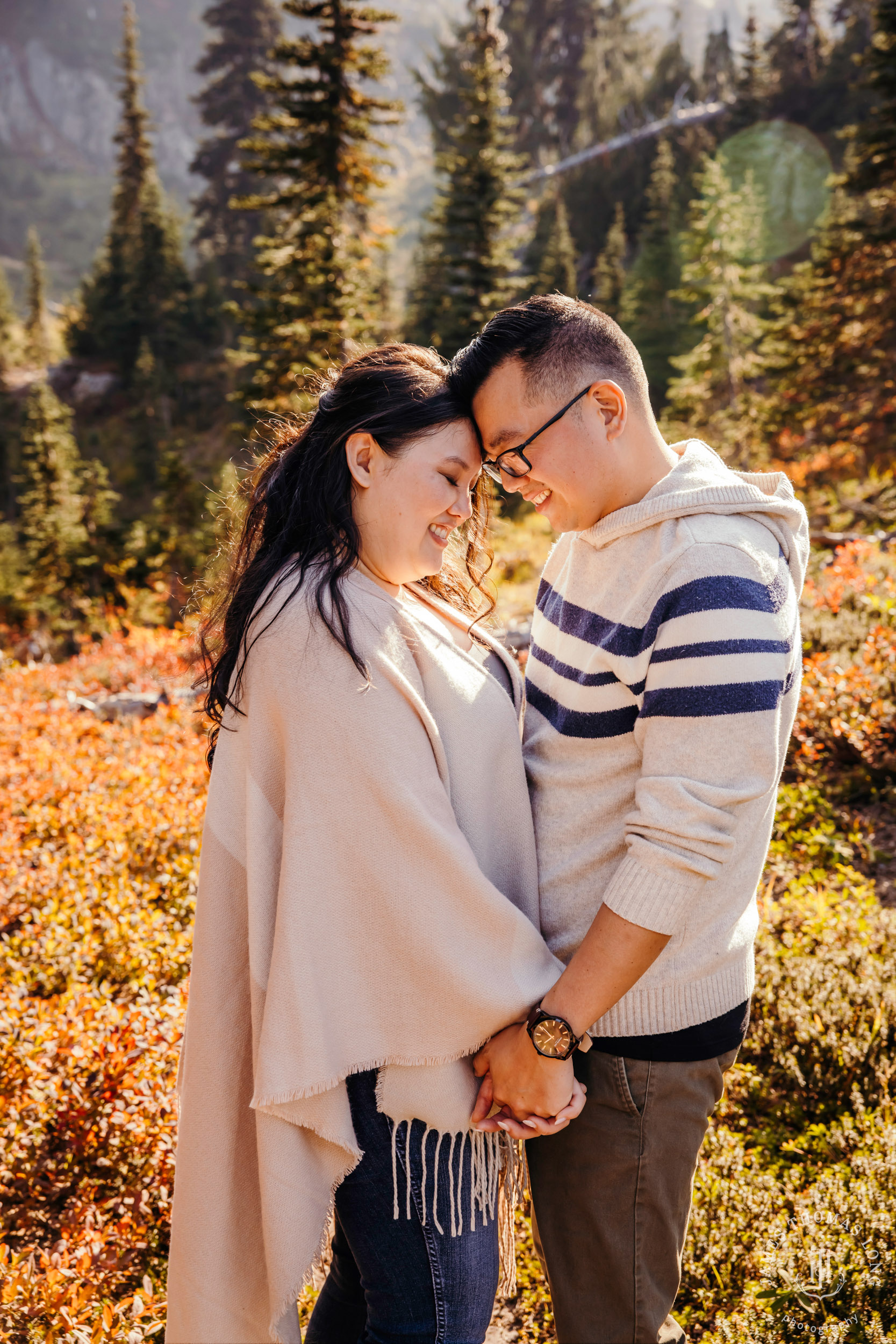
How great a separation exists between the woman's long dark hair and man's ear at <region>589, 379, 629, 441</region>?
1.19 ft

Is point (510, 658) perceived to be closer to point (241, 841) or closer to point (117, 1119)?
point (241, 841)

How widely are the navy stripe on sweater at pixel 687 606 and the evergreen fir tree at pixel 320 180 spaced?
12581 mm

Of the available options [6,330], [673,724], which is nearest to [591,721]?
[673,724]

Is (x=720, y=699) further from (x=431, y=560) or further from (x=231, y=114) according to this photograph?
(x=231, y=114)

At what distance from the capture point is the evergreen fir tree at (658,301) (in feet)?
90.5

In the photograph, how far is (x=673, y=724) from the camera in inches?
65.9

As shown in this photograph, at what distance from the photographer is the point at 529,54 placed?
5069 cm

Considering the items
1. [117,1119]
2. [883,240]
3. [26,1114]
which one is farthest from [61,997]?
[883,240]

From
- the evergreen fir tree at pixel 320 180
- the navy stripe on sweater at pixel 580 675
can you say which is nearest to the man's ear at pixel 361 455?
the navy stripe on sweater at pixel 580 675

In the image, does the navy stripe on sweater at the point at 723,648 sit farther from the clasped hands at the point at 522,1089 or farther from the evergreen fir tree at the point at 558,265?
the evergreen fir tree at the point at 558,265

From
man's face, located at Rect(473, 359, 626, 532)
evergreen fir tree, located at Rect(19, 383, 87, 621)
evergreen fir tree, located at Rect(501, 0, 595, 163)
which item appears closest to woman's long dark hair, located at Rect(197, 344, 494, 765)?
man's face, located at Rect(473, 359, 626, 532)

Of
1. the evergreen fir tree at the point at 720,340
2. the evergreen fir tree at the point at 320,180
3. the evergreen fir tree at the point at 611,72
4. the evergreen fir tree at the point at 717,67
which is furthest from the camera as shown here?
the evergreen fir tree at the point at 611,72

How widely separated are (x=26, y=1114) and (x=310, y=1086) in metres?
2.14

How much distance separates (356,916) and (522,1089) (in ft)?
1.78
